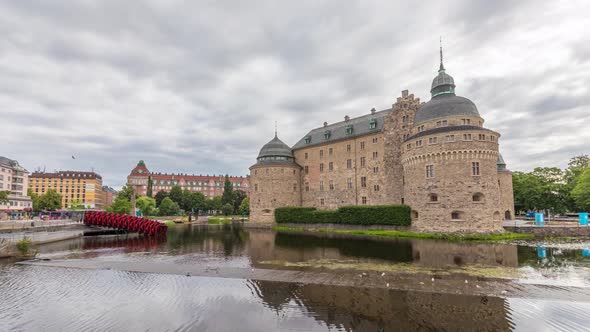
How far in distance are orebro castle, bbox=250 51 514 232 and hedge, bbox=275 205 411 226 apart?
176 cm

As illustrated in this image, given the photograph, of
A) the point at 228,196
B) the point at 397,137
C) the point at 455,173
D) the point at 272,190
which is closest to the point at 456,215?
the point at 455,173

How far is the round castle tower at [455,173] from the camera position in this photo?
105ft

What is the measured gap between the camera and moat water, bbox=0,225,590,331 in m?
9.22

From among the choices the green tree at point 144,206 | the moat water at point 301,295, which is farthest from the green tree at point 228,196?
the moat water at point 301,295

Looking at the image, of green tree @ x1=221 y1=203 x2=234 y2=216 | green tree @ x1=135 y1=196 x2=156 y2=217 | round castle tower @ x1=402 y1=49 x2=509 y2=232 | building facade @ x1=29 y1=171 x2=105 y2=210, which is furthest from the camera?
building facade @ x1=29 y1=171 x2=105 y2=210

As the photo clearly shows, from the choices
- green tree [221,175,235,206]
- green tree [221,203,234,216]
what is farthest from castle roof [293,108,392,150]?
green tree [221,175,235,206]

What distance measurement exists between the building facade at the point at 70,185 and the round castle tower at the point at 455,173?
416 ft

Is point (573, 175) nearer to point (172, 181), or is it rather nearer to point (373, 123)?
point (373, 123)

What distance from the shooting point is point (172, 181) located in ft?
455

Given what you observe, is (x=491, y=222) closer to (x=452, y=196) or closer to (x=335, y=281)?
(x=452, y=196)

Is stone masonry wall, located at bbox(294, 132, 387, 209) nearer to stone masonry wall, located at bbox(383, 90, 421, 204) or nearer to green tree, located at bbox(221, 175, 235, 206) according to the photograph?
stone masonry wall, located at bbox(383, 90, 421, 204)

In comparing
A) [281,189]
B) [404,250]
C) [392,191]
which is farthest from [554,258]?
[281,189]

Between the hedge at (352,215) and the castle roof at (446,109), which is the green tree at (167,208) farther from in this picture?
the castle roof at (446,109)

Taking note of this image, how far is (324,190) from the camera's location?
52.2 metres
